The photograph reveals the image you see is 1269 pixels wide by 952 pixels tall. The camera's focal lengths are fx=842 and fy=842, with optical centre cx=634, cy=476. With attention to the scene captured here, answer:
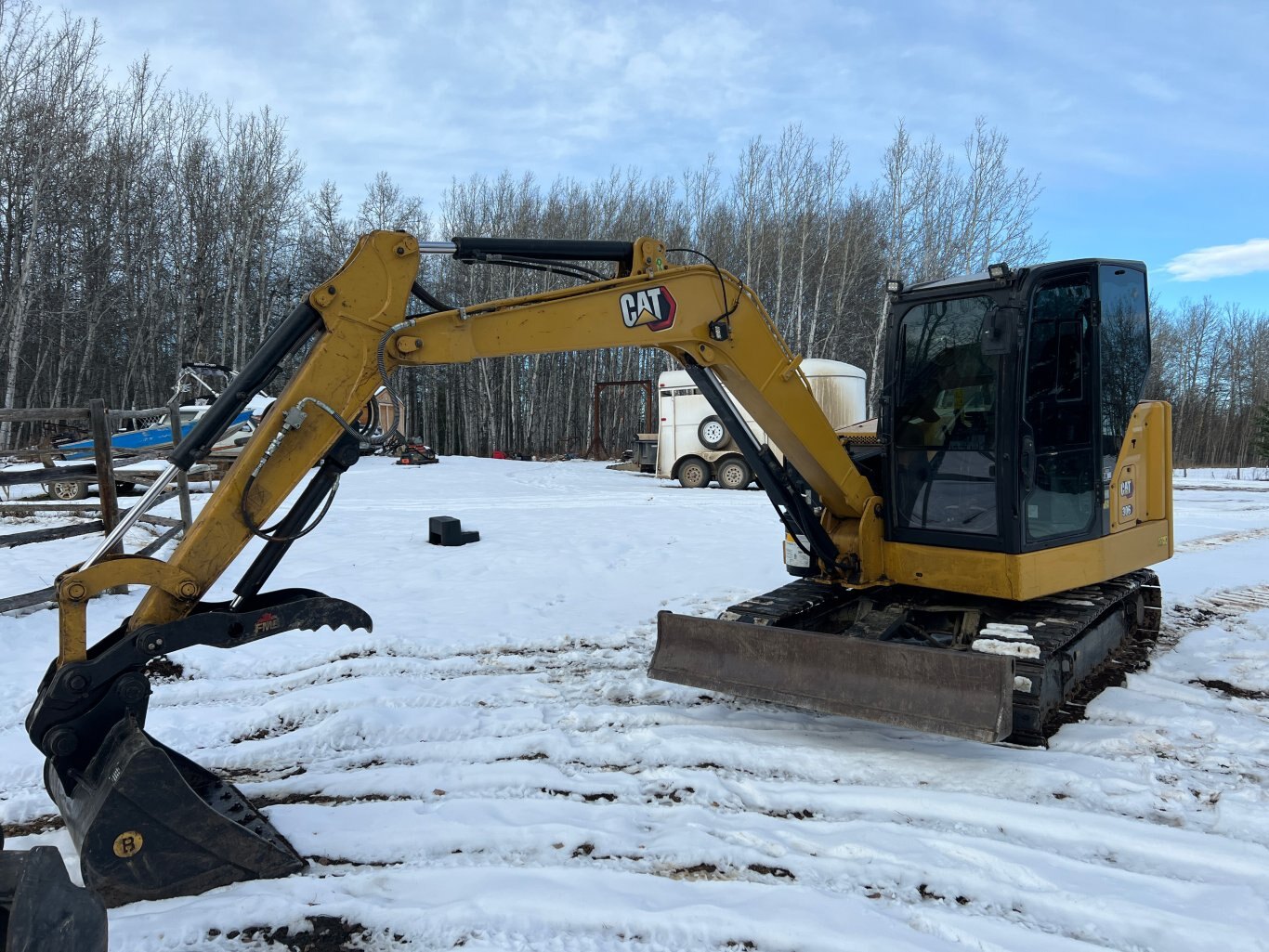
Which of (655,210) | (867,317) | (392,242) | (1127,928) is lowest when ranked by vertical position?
(1127,928)

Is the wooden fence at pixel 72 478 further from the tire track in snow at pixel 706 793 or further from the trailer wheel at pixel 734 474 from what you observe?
the trailer wheel at pixel 734 474

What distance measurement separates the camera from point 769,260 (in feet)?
116

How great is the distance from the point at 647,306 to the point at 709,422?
1549 cm

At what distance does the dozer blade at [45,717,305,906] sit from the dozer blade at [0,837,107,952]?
138 cm

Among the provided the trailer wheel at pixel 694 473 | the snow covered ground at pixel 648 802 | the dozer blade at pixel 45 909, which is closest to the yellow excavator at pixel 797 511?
the snow covered ground at pixel 648 802

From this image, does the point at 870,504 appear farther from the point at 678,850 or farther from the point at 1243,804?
the point at 678,850

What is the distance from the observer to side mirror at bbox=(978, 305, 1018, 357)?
4496 millimetres

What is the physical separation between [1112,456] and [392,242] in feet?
14.8

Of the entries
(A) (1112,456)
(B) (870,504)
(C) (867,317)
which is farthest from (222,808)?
(C) (867,317)

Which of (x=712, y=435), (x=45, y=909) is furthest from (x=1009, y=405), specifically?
(x=712, y=435)

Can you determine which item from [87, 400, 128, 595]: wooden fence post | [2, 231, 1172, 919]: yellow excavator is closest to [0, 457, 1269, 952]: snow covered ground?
[2, 231, 1172, 919]: yellow excavator

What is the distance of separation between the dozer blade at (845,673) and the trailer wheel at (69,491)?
12153 mm

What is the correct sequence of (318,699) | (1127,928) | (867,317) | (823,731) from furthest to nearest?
1. (867,317)
2. (318,699)
3. (823,731)
4. (1127,928)

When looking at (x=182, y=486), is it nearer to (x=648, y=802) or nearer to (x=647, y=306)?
(x=647, y=306)
